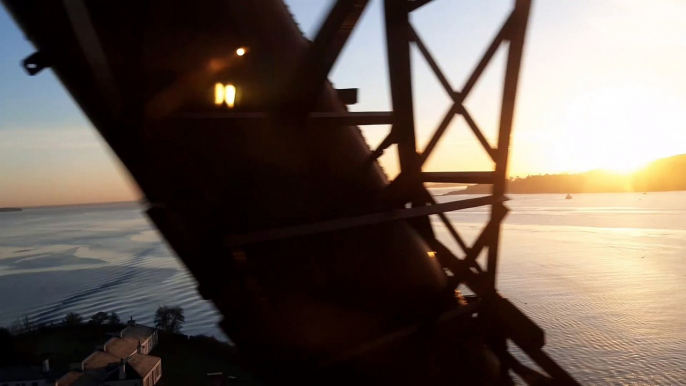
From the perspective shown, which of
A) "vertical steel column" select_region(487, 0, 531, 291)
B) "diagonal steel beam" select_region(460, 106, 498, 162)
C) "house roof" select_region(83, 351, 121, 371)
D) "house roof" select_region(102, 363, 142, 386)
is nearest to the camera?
"vertical steel column" select_region(487, 0, 531, 291)

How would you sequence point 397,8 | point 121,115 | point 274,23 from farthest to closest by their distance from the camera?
point 397,8
point 274,23
point 121,115

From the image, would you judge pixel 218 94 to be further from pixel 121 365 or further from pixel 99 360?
pixel 99 360

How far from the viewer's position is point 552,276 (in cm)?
3525

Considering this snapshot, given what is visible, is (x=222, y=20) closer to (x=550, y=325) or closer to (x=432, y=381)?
(x=432, y=381)

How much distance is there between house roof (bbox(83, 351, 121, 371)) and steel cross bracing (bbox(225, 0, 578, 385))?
28.7 meters

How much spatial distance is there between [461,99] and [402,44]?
695 mm

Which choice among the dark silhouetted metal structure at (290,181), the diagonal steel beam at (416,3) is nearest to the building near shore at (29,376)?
the dark silhouetted metal structure at (290,181)

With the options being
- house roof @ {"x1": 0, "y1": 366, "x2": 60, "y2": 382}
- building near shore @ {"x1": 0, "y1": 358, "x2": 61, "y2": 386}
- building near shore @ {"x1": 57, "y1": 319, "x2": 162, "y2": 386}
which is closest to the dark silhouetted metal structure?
building near shore @ {"x1": 57, "y1": 319, "x2": 162, "y2": 386}

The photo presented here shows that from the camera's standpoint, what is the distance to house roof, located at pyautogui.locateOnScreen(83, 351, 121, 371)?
84.8ft

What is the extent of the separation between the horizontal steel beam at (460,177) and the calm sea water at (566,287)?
17.3 metres

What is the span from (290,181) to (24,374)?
2986 cm

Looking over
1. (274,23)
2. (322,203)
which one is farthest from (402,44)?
(322,203)

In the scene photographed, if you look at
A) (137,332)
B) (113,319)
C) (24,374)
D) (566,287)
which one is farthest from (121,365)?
(566,287)

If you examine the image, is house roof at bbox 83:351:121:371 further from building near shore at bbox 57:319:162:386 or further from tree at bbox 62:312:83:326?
tree at bbox 62:312:83:326
